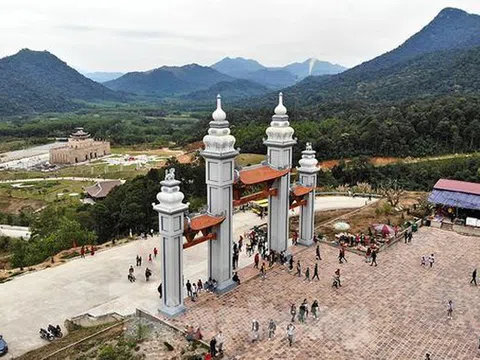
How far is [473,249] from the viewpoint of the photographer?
26.0m

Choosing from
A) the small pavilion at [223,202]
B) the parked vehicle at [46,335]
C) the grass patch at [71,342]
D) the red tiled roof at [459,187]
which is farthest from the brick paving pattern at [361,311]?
the red tiled roof at [459,187]

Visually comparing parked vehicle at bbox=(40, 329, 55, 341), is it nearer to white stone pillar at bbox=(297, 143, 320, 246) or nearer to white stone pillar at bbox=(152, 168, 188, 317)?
white stone pillar at bbox=(152, 168, 188, 317)

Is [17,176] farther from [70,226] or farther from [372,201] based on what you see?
[372,201]

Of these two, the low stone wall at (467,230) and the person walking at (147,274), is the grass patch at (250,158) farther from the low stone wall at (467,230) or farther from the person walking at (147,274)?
the person walking at (147,274)

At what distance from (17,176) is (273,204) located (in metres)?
61.3

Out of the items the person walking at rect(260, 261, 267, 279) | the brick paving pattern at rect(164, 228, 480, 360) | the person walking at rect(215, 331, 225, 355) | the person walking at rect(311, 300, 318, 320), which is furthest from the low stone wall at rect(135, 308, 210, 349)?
the person walking at rect(260, 261, 267, 279)

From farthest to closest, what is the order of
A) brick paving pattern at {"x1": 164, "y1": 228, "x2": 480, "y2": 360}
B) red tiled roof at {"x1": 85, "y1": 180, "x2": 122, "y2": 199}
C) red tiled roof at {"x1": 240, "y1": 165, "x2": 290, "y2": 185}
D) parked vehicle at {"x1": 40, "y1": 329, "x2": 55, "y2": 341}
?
red tiled roof at {"x1": 85, "y1": 180, "x2": 122, "y2": 199} → red tiled roof at {"x1": 240, "y1": 165, "x2": 290, "y2": 185} → parked vehicle at {"x1": 40, "y1": 329, "x2": 55, "y2": 341} → brick paving pattern at {"x1": 164, "y1": 228, "x2": 480, "y2": 360}

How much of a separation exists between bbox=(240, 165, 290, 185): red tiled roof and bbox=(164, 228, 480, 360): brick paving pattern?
4522 millimetres

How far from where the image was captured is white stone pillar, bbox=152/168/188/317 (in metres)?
17.9

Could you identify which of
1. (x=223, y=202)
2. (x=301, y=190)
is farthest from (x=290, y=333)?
(x=301, y=190)

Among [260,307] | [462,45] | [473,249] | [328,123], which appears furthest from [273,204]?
[462,45]

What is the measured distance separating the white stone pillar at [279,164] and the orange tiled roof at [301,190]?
109 cm

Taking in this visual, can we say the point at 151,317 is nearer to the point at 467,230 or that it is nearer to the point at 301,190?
the point at 301,190

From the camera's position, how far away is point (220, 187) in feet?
65.0
